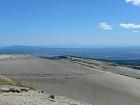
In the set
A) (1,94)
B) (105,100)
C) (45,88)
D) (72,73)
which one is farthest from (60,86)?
(1,94)

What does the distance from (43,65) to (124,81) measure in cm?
908

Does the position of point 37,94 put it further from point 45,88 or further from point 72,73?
point 72,73

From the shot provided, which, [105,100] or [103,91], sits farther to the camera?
[103,91]

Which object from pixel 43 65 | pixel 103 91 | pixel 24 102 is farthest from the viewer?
pixel 43 65

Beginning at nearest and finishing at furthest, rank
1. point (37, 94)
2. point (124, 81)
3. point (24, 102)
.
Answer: point (24, 102) < point (37, 94) < point (124, 81)

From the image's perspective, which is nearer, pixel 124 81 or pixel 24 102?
pixel 24 102

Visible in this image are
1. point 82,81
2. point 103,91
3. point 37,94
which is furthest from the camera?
point 82,81

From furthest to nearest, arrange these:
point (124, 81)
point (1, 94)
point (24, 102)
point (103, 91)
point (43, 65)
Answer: point (43, 65) → point (124, 81) → point (103, 91) → point (1, 94) → point (24, 102)

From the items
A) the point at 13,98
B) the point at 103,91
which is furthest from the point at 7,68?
the point at 13,98

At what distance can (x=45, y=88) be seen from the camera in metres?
30.5

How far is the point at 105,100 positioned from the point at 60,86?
455 centimetres

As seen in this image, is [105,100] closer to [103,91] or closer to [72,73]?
[103,91]

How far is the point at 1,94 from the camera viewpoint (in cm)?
2181

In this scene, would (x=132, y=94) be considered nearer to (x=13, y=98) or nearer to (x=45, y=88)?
(x=45, y=88)
